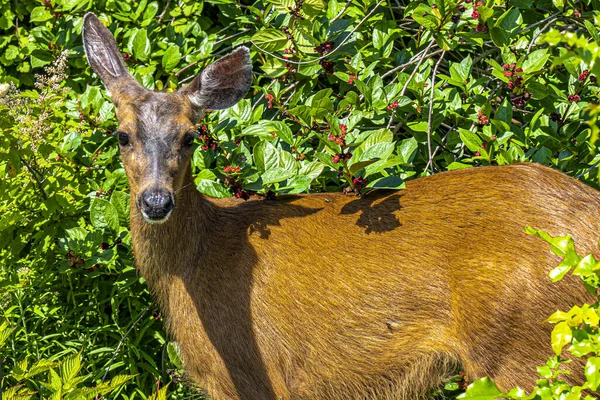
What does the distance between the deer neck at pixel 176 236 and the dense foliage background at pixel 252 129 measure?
12.6 inches

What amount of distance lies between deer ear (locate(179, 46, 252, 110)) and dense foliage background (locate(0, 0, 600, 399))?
25 centimetres

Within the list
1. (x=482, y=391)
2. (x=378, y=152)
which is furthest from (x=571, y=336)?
(x=378, y=152)

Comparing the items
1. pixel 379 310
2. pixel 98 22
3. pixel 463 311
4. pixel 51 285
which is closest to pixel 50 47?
pixel 98 22

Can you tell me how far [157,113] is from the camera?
468 centimetres

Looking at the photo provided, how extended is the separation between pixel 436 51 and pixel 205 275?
2.18 meters

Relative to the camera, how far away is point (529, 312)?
14.0ft

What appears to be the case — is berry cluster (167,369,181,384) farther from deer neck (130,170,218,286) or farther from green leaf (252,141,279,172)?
green leaf (252,141,279,172)

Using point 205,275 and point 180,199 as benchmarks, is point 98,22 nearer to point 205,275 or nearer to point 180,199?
point 180,199

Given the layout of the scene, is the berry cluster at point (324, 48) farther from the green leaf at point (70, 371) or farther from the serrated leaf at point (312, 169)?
the green leaf at point (70, 371)

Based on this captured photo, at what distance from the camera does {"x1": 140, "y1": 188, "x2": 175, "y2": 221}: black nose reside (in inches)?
170

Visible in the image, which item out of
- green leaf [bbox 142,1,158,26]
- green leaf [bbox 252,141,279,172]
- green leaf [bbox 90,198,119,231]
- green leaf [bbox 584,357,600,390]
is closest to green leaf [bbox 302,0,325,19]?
green leaf [bbox 252,141,279,172]

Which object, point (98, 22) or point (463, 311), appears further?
point (98, 22)

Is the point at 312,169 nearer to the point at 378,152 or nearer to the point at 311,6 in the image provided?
the point at 378,152

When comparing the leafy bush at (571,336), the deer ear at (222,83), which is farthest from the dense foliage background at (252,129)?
the leafy bush at (571,336)
